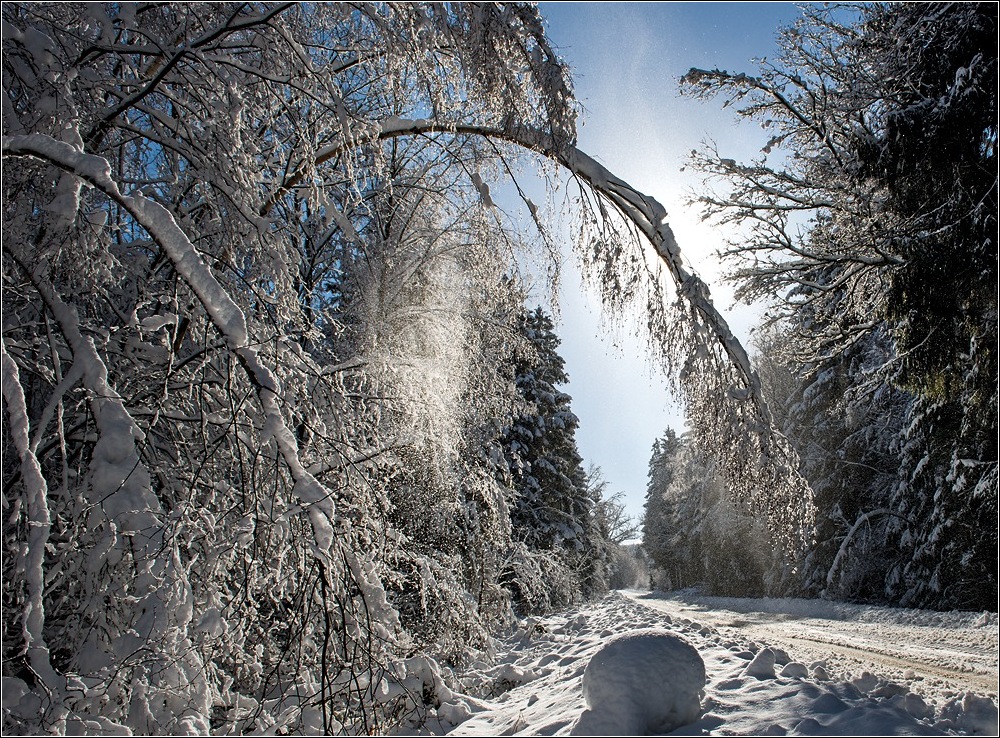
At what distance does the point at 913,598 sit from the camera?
15.5 m

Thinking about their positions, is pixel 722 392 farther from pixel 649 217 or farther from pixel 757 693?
pixel 757 693

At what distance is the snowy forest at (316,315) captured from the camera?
160 centimetres

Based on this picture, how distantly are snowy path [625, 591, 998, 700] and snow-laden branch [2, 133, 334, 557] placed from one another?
4475 mm

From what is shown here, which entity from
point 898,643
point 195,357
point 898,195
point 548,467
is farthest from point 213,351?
point 548,467

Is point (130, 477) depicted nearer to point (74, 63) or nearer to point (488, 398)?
point (74, 63)

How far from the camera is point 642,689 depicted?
310 cm

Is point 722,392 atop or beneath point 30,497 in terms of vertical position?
atop

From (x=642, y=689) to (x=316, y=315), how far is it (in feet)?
8.59

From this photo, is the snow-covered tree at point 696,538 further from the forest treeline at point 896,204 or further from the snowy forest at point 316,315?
the snowy forest at point 316,315

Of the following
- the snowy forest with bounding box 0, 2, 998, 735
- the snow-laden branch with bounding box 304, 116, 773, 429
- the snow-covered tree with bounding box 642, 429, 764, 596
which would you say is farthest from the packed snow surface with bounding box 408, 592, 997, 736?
the snow-covered tree with bounding box 642, 429, 764, 596

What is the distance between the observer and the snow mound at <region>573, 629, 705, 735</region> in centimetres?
302

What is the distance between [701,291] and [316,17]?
6.43ft

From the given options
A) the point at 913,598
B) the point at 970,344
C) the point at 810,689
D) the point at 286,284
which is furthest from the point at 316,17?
the point at 913,598

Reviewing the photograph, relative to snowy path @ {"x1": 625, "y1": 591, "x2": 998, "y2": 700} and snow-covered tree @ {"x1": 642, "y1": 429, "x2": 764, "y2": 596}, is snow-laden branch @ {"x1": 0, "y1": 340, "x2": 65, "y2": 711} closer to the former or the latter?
snowy path @ {"x1": 625, "y1": 591, "x2": 998, "y2": 700}
